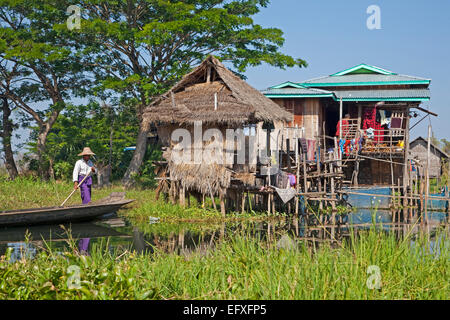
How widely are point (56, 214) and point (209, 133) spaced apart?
177 inches

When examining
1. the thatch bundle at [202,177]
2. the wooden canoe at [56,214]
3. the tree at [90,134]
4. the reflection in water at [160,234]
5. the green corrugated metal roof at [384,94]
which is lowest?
the reflection in water at [160,234]

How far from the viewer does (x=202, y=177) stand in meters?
13.0

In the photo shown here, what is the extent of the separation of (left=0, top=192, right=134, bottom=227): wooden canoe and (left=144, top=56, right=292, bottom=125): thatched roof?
2805 mm

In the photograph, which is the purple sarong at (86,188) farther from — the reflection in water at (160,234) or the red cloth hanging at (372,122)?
the red cloth hanging at (372,122)

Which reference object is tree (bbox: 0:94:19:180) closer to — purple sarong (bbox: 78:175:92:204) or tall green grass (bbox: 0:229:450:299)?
purple sarong (bbox: 78:175:92:204)

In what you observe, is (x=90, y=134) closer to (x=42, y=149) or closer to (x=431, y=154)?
(x=42, y=149)

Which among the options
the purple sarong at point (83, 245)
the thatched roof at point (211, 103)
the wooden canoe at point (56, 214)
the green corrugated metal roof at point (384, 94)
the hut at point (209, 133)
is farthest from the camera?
the green corrugated metal roof at point (384, 94)

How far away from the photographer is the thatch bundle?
12742 millimetres

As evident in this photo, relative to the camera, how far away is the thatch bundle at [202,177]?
12.7m

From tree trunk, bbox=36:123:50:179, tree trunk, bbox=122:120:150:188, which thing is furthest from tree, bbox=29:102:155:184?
tree trunk, bbox=122:120:150:188

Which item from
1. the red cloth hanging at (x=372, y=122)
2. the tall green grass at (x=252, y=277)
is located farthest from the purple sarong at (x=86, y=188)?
the red cloth hanging at (x=372, y=122)
